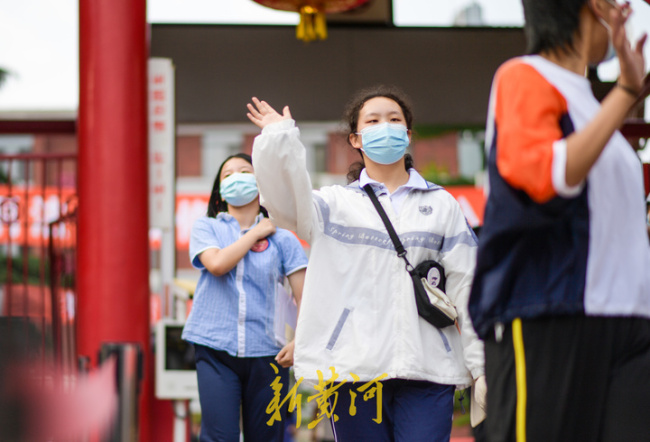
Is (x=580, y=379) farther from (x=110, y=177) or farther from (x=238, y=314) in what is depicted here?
(x=110, y=177)

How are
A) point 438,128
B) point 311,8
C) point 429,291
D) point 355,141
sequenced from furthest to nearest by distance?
point 438,128, point 311,8, point 355,141, point 429,291

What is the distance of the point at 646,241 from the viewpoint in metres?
1.69

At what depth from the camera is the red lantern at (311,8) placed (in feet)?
18.1

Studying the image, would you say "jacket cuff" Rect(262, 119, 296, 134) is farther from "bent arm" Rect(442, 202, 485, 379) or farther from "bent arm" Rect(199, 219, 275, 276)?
"bent arm" Rect(199, 219, 275, 276)

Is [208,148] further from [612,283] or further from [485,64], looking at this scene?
[612,283]

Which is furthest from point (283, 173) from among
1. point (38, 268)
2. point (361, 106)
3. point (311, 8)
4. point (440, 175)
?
point (440, 175)

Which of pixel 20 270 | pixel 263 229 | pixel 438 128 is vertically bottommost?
pixel 20 270

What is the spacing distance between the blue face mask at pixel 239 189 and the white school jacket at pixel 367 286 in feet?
3.36

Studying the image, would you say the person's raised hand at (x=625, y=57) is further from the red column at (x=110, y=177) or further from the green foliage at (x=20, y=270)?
the green foliage at (x=20, y=270)

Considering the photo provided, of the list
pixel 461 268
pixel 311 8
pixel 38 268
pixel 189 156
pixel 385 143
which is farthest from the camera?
pixel 189 156

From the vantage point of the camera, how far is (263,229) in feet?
12.1

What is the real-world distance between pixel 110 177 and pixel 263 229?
1250 millimetres

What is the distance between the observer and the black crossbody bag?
105 inches

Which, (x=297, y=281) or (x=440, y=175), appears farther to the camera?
(x=440, y=175)
